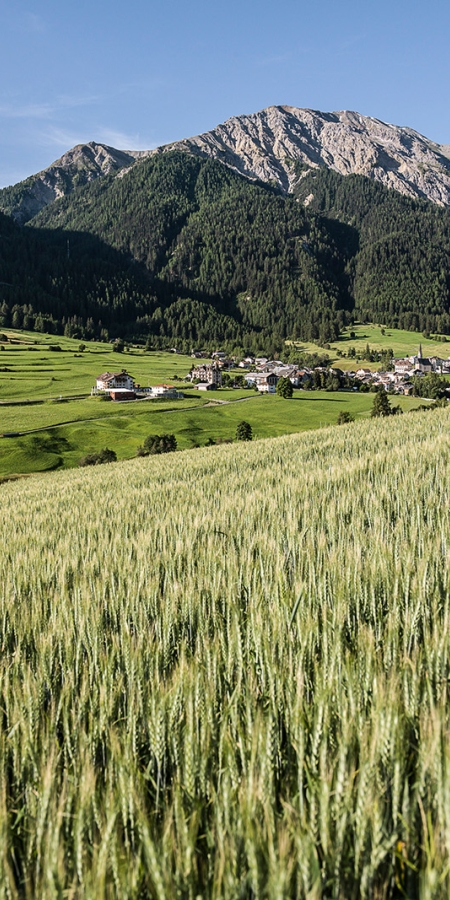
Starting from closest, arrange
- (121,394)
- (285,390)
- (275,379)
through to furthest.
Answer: (121,394) < (285,390) < (275,379)

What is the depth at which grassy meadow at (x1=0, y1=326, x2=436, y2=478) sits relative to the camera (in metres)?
73.4

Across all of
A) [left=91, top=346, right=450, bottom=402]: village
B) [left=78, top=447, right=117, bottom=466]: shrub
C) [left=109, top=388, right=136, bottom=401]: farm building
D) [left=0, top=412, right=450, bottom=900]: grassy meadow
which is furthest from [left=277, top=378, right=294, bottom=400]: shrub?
[left=0, top=412, right=450, bottom=900]: grassy meadow

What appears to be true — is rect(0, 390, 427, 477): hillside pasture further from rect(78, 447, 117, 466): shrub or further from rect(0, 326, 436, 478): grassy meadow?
rect(78, 447, 117, 466): shrub

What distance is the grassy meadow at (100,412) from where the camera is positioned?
7338cm

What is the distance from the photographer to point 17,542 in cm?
669

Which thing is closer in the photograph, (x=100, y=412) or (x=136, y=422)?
(x=136, y=422)

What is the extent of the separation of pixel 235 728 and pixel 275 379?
150340mm

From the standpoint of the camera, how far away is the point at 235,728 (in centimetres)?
190

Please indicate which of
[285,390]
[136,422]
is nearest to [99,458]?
[136,422]

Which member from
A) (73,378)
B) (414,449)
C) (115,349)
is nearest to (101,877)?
(414,449)

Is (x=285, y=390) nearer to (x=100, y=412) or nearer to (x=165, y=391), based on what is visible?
(x=165, y=391)

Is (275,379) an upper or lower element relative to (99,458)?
upper

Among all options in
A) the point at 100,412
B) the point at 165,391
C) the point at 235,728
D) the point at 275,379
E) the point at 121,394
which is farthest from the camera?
the point at 275,379

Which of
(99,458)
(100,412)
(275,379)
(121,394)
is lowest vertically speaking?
(99,458)
